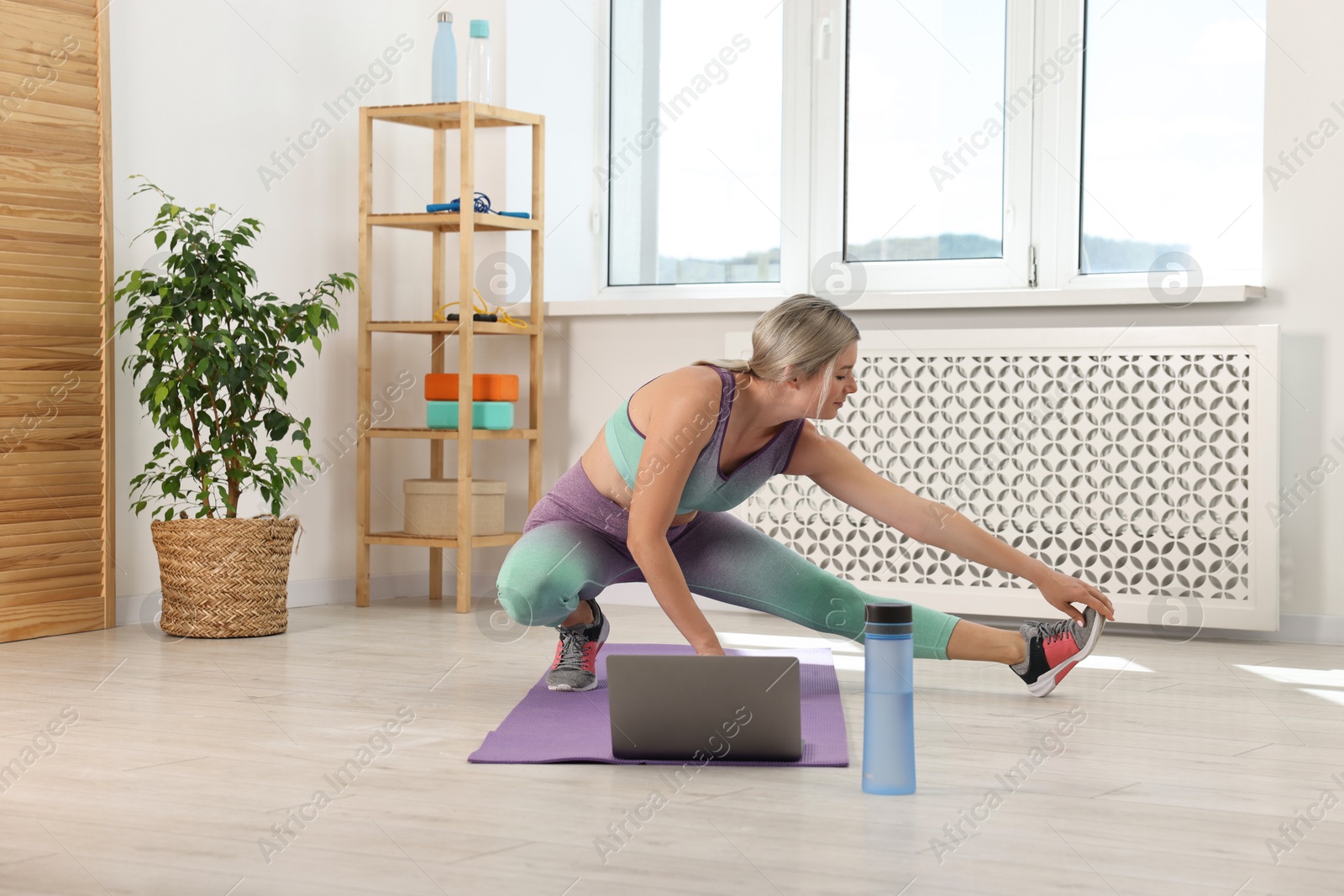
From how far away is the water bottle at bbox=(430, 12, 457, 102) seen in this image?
3.53 metres

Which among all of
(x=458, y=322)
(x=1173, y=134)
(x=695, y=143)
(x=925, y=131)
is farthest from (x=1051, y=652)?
(x=695, y=143)

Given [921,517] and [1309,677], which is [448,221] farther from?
[1309,677]

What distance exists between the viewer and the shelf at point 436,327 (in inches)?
137

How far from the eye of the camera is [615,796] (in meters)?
1.62

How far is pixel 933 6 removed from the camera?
348 centimetres

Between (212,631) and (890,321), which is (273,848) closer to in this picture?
(212,631)

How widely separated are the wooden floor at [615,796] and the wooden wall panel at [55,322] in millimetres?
457

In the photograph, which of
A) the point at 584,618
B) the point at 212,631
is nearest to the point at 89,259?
the point at 212,631

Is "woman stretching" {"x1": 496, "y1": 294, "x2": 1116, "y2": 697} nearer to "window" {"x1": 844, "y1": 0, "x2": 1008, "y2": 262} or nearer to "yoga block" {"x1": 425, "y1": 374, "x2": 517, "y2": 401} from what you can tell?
"yoga block" {"x1": 425, "y1": 374, "x2": 517, "y2": 401}

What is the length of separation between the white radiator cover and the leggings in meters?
0.86

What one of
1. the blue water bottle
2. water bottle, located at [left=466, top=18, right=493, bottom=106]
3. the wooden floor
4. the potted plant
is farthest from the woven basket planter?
the blue water bottle

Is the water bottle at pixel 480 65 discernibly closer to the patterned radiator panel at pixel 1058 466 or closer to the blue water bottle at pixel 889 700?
the patterned radiator panel at pixel 1058 466

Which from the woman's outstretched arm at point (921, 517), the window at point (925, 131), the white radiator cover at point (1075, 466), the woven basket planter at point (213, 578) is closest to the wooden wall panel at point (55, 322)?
the woven basket planter at point (213, 578)

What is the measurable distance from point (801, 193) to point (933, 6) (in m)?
0.58
